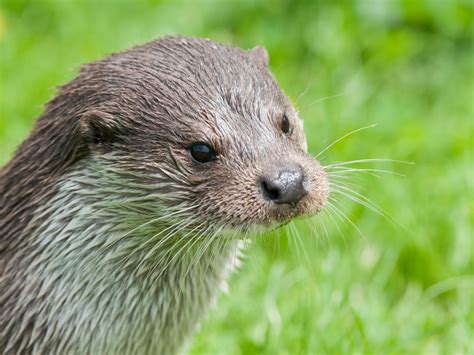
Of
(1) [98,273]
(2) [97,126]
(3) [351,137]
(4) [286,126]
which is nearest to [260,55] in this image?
(4) [286,126]

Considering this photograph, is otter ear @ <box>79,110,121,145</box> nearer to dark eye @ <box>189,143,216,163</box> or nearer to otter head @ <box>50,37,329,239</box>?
otter head @ <box>50,37,329,239</box>

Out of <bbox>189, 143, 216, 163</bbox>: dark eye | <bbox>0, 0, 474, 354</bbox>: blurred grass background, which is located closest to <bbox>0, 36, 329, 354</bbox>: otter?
<bbox>189, 143, 216, 163</bbox>: dark eye

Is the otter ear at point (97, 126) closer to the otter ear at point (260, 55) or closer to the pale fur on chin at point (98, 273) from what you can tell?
the pale fur on chin at point (98, 273)

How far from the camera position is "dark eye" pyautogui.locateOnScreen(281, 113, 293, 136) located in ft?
11.0

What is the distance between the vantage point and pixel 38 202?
3.29 metres

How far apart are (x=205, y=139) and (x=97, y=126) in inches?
13.2

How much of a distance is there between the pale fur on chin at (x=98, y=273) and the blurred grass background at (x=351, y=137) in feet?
1.97

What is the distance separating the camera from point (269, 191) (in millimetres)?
3051

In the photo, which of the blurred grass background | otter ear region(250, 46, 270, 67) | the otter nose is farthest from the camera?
the blurred grass background

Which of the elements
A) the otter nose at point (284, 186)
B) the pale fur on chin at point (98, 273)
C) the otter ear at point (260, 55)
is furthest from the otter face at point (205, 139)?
the otter ear at point (260, 55)

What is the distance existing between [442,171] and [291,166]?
2.25 m

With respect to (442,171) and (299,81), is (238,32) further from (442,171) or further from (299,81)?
(442,171)

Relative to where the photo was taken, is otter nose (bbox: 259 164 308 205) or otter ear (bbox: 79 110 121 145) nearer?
otter nose (bbox: 259 164 308 205)

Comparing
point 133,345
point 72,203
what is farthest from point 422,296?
point 72,203
